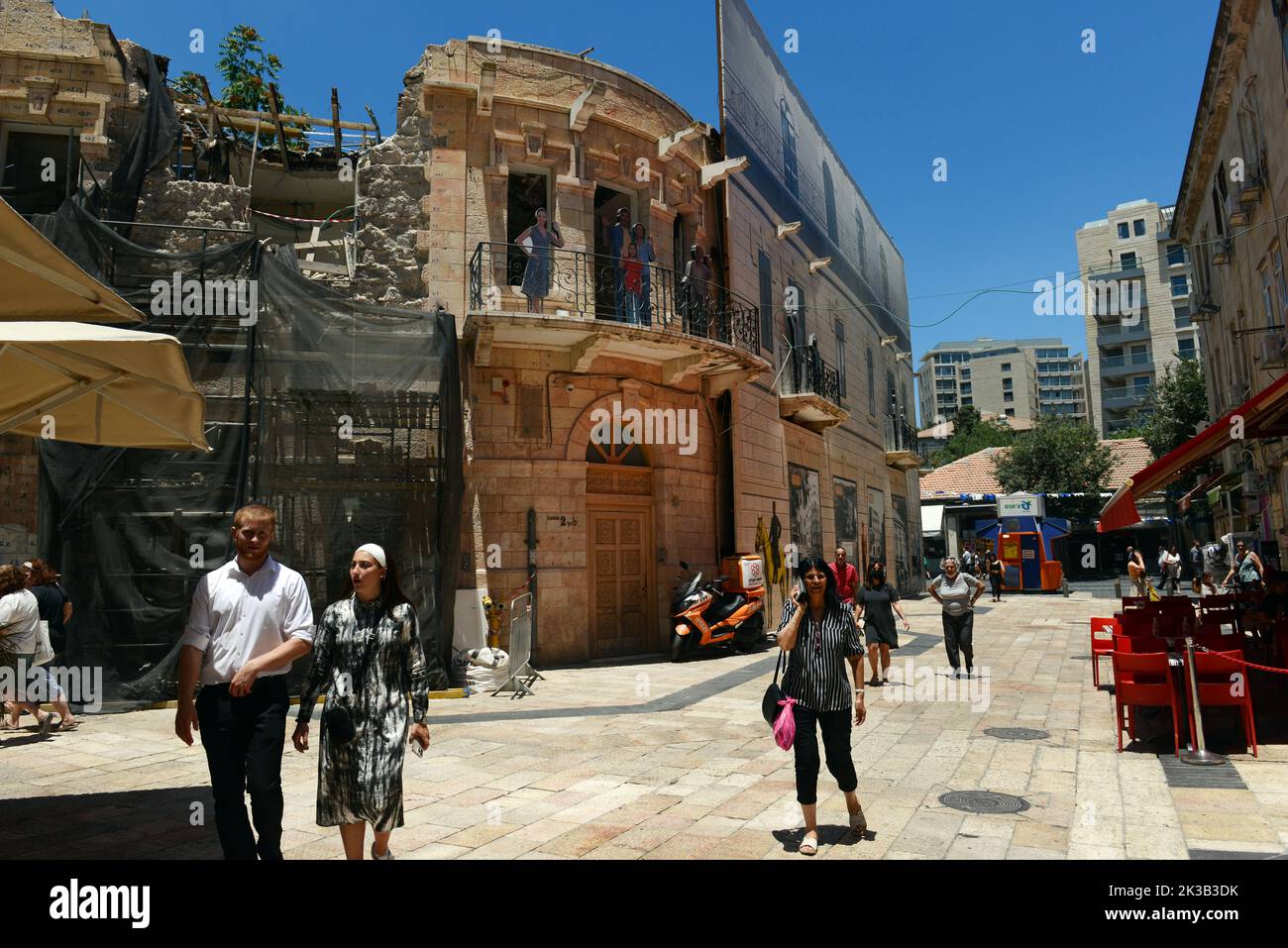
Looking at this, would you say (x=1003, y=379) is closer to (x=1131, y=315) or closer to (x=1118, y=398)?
(x=1118, y=398)

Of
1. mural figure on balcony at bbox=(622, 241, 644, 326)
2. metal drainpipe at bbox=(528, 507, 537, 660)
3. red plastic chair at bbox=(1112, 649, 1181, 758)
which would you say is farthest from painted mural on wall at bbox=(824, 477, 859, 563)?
red plastic chair at bbox=(1112, 649, 1181, 758)

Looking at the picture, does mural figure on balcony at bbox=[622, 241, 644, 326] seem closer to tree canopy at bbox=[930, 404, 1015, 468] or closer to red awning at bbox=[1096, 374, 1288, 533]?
red awning at bbox=[1096, 374, 1288, 533]

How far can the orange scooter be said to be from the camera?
13668 millimetres

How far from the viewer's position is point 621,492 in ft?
46.9

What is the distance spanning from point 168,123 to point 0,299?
33.1 ft

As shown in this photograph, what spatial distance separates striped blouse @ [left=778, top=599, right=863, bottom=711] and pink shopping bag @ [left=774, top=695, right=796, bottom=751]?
0.24ft

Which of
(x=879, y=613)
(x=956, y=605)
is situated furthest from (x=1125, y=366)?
(x=879, y=613)

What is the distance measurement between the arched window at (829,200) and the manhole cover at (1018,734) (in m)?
19.0

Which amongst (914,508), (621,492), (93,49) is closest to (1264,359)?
(621,492)

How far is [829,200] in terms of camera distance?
24781mm

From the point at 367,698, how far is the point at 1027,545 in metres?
30.7

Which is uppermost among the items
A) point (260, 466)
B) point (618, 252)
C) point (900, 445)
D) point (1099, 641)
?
point (618, 252)

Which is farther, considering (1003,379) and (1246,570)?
(1003,379)
